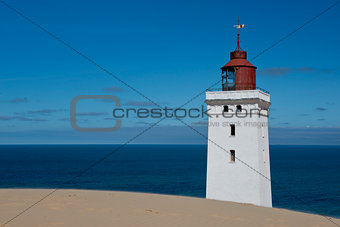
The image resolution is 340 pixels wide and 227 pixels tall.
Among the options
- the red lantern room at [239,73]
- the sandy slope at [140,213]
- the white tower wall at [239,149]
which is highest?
the red lantern room at [239,73]

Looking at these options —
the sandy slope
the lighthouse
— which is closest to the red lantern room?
the lighthouse

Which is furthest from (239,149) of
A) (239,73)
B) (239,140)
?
(239,73)

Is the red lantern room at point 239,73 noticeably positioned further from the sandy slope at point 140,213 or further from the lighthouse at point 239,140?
the sandy slope at point 140,213

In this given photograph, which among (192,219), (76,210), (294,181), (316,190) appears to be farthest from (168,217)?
(294,181)

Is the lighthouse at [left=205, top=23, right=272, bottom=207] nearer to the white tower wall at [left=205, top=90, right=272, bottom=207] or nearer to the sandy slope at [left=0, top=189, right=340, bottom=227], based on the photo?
the white tower wall at [left=205, top=90, right=272, bottom=207]

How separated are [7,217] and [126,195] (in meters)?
9.77

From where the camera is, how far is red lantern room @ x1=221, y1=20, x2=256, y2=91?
27.0 metres

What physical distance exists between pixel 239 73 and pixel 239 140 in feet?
17.2

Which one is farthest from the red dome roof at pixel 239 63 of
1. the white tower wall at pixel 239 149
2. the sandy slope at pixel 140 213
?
the sandy slope at pixel 140 213

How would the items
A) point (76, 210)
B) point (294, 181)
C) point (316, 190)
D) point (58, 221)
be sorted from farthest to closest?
point (294, 181) < point (316, 190) < point (76, 210) < point (58, 221)

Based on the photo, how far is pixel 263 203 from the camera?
25578 millimetres

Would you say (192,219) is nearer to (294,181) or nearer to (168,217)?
(168,217)

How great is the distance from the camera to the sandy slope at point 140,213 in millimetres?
18672

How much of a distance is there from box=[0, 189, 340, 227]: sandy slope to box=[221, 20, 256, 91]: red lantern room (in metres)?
8.73
